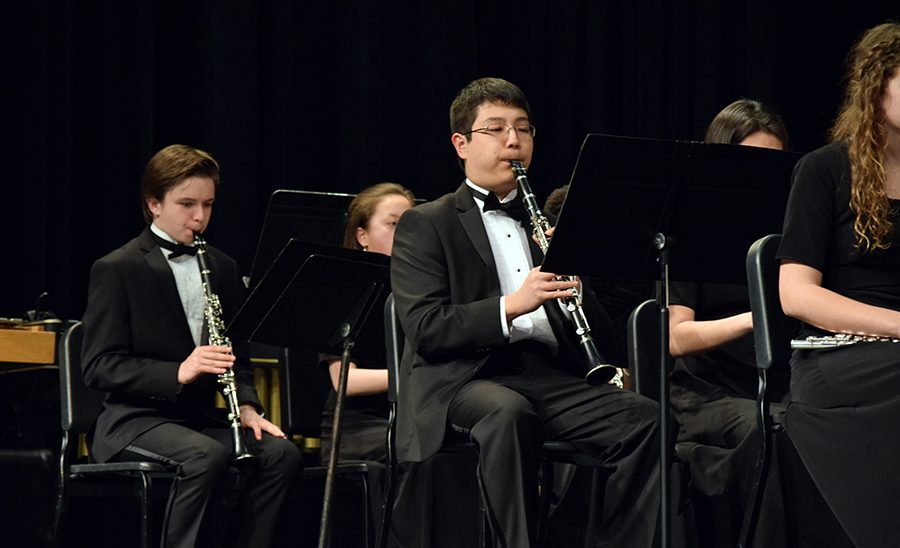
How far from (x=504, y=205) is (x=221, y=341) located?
39.9 inches

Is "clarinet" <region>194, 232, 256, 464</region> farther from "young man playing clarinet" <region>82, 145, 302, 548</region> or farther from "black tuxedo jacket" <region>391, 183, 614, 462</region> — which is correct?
"black tuxedo jacket" <region>391, 183, 614, 462</region>

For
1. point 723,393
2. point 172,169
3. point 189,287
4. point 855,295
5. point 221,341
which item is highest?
point 172,169

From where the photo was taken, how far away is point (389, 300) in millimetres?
3697

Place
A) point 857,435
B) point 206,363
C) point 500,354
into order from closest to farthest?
point 857,435, point 500,354, point 206,363

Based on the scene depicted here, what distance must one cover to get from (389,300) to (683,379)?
2.87 feet

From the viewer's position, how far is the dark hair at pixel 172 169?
167 inches

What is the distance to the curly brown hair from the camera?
2816mm

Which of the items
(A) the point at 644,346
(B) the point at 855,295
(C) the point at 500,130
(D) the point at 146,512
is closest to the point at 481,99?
(C) the point at 500,130

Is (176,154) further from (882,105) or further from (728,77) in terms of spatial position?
(728,77)

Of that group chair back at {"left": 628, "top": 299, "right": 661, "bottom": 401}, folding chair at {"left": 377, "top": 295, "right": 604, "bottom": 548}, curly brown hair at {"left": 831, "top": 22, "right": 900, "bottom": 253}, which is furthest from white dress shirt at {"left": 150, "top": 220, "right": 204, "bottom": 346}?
curly brown hair at {"left": 831, "top": 22, "right": 900, "bottom": 253}

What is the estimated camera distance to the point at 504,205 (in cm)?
374

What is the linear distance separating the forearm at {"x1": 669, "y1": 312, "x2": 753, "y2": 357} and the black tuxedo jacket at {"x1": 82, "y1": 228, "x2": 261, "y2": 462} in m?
1.44

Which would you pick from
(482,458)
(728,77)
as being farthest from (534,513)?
(728,77)

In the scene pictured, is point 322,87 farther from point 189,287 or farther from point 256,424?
point 256,424
